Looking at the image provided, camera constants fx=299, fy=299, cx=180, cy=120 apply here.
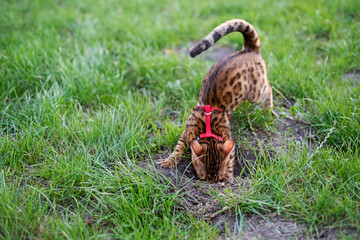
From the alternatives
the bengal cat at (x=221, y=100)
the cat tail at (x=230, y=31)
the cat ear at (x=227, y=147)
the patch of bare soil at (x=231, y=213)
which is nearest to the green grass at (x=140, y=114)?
the patch of bare soil at (x=231, y=213)

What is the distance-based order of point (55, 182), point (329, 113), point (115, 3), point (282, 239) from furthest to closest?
point (115, 3) → point (329, 113) → point (55, 182) → point (282, 239)

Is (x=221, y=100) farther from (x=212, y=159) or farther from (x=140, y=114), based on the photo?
(x=140, y=114)

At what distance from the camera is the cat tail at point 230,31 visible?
9.33 ft

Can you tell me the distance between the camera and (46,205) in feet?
8.20

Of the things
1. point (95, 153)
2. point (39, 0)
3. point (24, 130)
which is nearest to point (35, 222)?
point (95, 153)

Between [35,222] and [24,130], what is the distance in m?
1.31

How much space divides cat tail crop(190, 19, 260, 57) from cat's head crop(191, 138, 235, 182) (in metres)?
0.91

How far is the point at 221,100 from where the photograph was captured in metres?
3.36

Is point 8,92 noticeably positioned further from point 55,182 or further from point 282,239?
point 282,239

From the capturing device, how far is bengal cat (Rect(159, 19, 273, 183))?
293 cm

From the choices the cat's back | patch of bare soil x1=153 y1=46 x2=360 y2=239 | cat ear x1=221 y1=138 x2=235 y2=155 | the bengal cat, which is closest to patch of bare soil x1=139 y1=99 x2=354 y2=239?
patch of bare soil x1=153 y1=46 x2=360 y2=239

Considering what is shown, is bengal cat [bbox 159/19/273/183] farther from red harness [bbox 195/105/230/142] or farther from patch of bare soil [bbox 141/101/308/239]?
patch of bare soil [bbox 141/101/308/239]

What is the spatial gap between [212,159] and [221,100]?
2.46 feet

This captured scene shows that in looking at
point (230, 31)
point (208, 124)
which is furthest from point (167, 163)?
point (230, 31)
